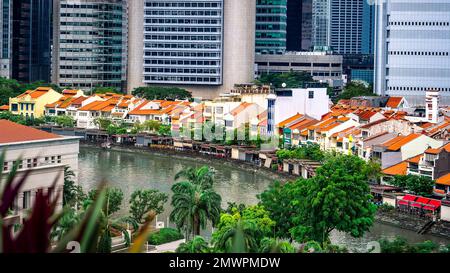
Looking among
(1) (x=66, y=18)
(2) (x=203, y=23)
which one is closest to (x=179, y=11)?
(2) (x=203, y=23)

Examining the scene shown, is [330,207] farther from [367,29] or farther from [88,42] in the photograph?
[367,29]

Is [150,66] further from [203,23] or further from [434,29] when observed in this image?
[434,29]

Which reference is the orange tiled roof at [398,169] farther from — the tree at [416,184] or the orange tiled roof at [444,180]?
the orange tiled roof at [444,180]

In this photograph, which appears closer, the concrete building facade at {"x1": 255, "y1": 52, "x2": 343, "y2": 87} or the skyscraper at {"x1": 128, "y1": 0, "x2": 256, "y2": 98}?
the skyscraper at {"x1": 128, "y1": 0, "x2": 256, "y2": 98}

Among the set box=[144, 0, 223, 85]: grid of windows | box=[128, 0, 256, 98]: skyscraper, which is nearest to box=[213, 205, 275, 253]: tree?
box=[128, 0, 256, 98]: skyscraper

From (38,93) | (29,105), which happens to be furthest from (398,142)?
(38,93)

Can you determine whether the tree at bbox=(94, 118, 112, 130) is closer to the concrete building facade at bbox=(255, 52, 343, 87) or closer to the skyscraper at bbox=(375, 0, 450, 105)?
the skyscraper at bbox=(375, 0, 450, 105)

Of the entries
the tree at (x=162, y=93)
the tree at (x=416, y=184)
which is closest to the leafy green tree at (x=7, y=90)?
the tree at (x=162, y=93)

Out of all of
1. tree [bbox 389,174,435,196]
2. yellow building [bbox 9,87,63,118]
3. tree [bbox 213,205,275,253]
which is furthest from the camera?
yellow building [bbox 9,87,63,118]
